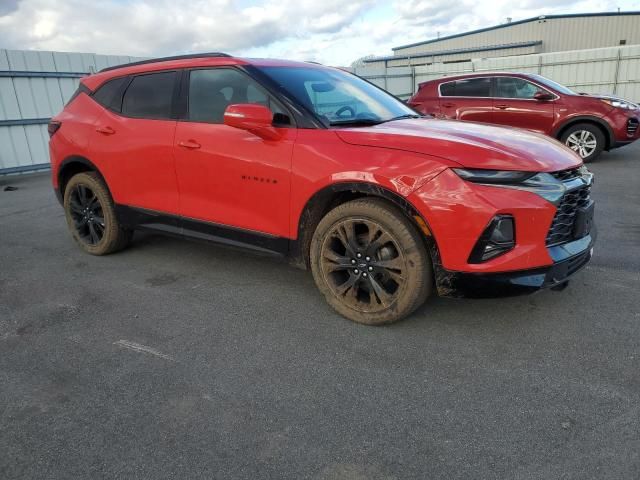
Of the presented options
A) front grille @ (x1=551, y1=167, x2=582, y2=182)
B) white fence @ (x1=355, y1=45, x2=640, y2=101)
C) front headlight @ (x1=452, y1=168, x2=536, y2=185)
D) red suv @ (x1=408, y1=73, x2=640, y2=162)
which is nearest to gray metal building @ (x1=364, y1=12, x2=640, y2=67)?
white fence @ (x1=355, y1=45, x2=640, y2=101)

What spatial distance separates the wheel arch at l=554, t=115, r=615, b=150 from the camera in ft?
28.1

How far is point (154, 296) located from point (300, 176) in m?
1.56

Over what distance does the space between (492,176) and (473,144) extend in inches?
9.5

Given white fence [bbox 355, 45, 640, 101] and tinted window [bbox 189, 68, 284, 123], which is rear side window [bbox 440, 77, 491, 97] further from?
white fence [bbox 355, 45, 640, 101]

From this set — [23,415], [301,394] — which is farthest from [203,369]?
[23,415]

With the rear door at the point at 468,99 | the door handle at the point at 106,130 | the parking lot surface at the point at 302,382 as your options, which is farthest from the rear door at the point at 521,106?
the door handle at the point at 106,130

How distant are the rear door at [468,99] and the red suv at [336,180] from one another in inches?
228

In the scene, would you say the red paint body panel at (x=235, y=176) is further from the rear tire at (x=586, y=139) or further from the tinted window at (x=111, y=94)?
the rear tire at (x=586, y=139)

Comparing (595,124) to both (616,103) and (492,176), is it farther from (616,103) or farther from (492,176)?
(492,176)

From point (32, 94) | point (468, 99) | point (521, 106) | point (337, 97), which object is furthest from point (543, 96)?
point (32, 94)

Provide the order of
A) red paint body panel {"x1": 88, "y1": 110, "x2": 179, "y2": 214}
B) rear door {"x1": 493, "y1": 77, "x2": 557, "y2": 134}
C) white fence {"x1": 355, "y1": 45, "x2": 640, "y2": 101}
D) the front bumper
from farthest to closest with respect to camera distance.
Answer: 1. white fence {"x1": 355, "y1": 45, "x2": 640, "y2": 101}
2. rear door {"x1": 493, "y1": 77, "x2": 557, "y2": 134}
3. red paint body panel {"x1": 88, "y1": 110, "x2": 179, "y2": 214}
4. the front bumper

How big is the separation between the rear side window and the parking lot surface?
615 cm

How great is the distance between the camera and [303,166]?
3.11 meters

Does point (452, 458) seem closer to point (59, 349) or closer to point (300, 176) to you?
point (300, 176)
